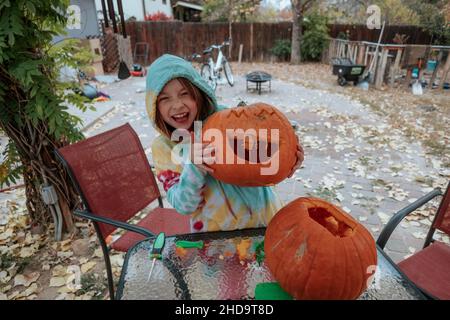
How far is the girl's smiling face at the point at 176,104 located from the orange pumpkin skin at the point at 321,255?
0.69 m

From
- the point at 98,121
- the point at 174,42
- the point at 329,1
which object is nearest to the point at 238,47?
the point at 174,42

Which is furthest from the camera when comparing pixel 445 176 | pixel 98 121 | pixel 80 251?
pixel 98 121

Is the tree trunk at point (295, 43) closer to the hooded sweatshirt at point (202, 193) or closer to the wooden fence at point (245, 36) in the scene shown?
the wooden fence at point (245, 36)

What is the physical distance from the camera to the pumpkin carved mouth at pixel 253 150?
109cm

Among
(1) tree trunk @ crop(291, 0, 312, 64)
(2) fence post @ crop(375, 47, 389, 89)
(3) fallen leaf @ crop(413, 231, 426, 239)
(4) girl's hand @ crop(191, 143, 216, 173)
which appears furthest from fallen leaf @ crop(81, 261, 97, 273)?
(1) tree trunk @ crop(291, 0, 312, 64)

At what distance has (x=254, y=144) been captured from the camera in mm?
1096

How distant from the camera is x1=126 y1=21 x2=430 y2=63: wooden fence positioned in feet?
49.3

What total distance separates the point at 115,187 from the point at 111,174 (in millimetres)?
88

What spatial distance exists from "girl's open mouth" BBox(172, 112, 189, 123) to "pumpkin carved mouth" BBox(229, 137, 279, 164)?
39 cm

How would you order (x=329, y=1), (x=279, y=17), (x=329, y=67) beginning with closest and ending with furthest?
(x=329, y=67), (x=329, y=1), (x=279, y=17)

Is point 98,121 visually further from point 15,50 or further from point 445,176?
point 445,176

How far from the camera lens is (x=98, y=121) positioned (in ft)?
20.2

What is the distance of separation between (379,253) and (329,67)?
13631 millimetres

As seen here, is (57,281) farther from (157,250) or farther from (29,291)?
(157,250)
